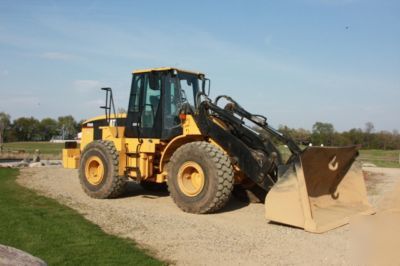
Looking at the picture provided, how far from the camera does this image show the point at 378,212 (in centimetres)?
874

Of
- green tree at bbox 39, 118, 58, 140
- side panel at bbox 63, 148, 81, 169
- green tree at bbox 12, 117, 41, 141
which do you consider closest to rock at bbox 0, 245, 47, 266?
side panel at bbox 63, 148, 81, 169

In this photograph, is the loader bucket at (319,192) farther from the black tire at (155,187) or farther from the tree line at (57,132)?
the tree line at (57,132)

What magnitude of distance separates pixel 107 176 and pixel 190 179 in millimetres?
2302

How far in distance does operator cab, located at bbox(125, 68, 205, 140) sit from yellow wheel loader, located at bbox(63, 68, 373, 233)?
0.07ft

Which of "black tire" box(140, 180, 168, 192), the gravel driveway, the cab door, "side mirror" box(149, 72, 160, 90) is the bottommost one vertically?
the gravel driveway

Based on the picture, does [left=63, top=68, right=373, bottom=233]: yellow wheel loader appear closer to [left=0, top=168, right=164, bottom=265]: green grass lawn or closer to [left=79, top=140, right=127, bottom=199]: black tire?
[left=79, top=140, right=127, bottom=199]: black tire

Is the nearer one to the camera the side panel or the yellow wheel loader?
the yellow wheel loader

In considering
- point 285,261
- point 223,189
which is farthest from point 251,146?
point 285,261

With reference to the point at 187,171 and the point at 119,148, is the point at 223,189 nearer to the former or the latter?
the point at 187,171

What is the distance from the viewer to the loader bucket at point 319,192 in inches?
299

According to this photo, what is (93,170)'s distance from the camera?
11289mm

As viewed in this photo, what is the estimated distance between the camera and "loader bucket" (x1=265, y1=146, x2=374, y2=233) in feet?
24.9

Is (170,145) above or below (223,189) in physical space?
above

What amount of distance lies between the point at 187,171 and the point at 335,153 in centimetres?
281
